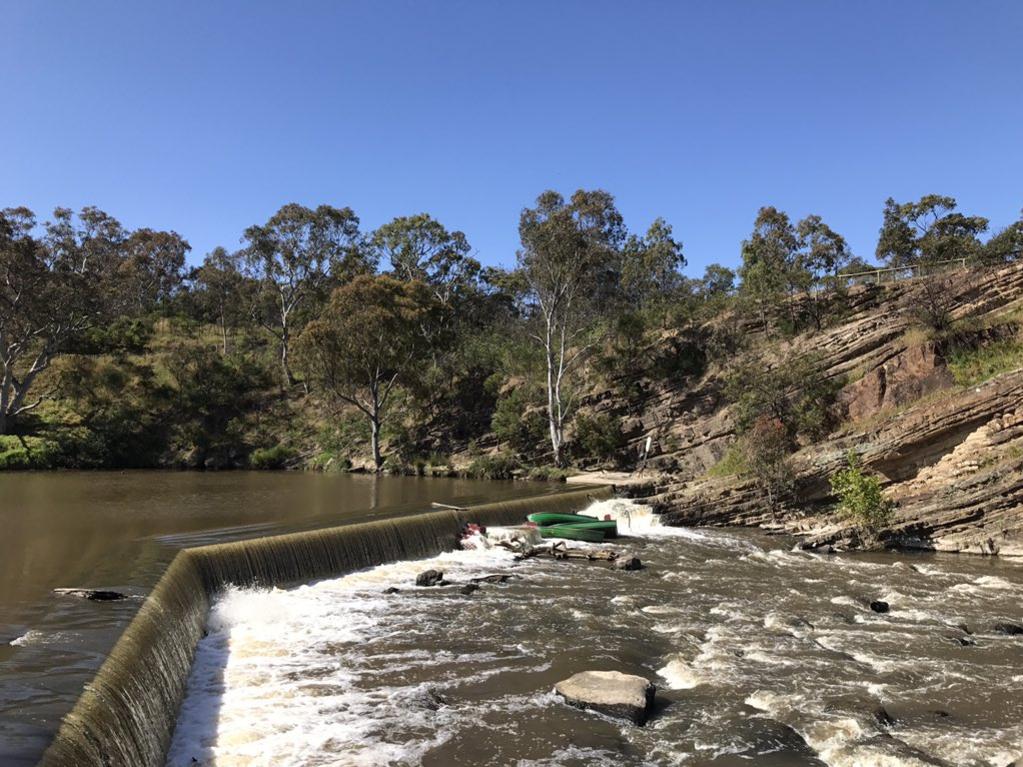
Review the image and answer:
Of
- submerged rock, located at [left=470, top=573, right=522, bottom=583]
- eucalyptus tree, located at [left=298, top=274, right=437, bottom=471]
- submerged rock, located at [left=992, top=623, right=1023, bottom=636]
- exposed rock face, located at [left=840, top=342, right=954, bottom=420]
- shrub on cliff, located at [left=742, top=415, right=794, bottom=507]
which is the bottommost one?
submerged rock, located at [left=992, top=623, right=1023, bottom=636]

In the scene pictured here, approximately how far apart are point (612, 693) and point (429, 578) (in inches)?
304

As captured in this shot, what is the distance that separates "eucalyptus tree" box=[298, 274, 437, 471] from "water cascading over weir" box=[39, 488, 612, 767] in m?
20.7

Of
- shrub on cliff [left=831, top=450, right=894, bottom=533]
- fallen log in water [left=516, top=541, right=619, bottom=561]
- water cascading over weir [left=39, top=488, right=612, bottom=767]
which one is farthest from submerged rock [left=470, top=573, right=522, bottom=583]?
shrub on cliff [left=831, top=450, right=894, bottom=533]

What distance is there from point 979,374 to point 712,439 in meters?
11.8

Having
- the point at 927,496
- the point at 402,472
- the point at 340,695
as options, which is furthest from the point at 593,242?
the point at 340,695

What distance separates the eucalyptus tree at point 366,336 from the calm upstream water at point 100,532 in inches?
257

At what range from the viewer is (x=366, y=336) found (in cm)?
4225

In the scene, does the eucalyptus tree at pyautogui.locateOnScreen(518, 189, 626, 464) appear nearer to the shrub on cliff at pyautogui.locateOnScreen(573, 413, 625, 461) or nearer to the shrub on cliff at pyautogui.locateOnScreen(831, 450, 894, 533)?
the shrub on cliff at pyautogui.locateOnScreen(573, 413, 625, 461)

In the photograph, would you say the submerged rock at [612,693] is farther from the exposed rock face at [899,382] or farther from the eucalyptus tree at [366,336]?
the eucalyptus tree at [366,336]

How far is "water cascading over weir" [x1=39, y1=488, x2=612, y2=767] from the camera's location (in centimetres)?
707

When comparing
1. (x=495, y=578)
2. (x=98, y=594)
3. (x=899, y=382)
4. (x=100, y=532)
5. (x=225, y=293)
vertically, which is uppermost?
(x=225, y=293)

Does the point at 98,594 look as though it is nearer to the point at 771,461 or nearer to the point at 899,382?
the point at 771,461

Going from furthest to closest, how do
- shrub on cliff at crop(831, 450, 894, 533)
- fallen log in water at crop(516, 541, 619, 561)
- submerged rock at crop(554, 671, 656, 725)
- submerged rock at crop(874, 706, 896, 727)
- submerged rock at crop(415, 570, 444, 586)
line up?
1. shrub on cliff at crop(831, 450, 894, 533)
2. fallen log in water at crop(516, 541, 619, 561)
3. submerged rock at crop(415, 570, 444, 586)
4. submerged rock at crop(554, 671, 656, 725)
5. submerged rock at crop(874, 706, 896, 727)

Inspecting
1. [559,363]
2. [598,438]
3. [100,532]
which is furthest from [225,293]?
[100,532]
